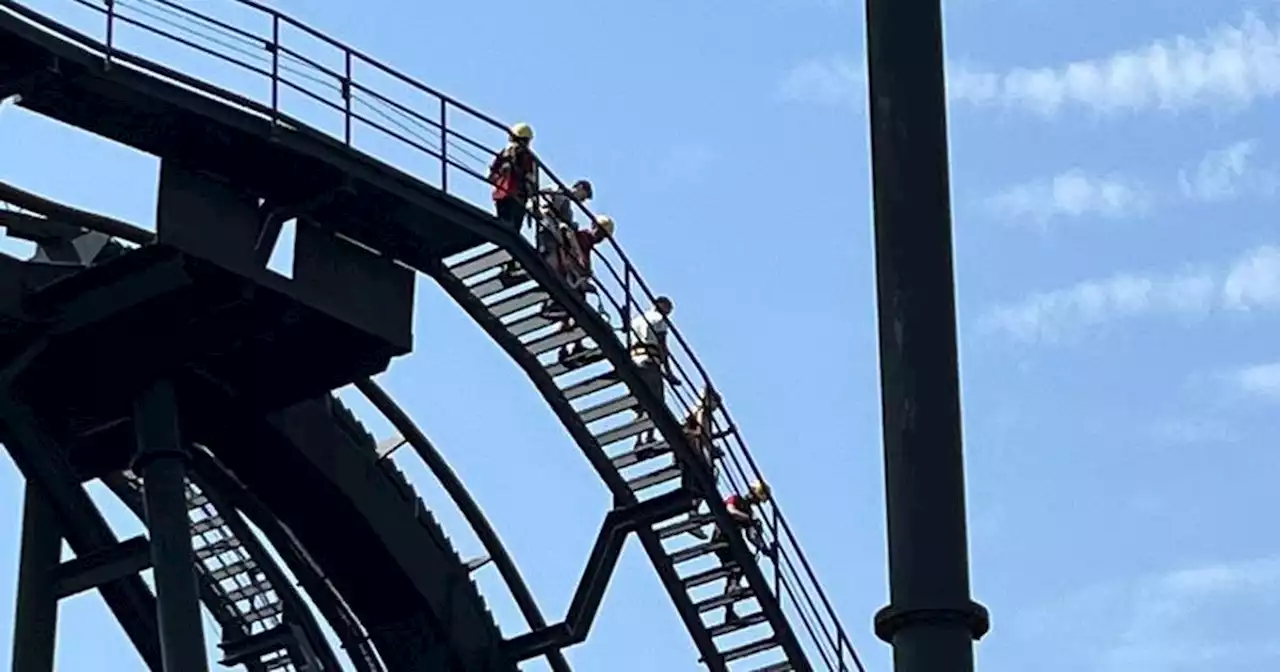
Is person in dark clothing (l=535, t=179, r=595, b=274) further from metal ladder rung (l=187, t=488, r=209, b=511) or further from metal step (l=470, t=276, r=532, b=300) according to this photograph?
metal ladder rung (l=187, t=488, r=209, b=511)

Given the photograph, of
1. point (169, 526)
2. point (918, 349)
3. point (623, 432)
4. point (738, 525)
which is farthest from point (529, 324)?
point (918, 349)

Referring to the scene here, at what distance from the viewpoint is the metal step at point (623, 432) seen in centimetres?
2375

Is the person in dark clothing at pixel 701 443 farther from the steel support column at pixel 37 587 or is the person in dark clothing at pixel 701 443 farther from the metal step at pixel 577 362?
the steel support column at pixel 37 587

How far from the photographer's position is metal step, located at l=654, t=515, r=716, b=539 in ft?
78.8

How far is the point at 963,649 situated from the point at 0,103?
1305 cm

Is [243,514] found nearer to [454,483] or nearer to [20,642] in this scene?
[454,483]

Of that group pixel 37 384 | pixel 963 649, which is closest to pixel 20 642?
pixel 37 384

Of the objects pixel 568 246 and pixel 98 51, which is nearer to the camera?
pixel 98 51

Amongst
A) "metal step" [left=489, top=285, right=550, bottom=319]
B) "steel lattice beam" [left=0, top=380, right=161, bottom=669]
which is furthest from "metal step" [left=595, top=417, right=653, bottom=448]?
"steel lattice beam" [left=0, top=380, right=161, bottom=669]

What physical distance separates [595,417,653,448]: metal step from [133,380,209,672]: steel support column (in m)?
4.16

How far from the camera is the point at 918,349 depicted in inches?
315

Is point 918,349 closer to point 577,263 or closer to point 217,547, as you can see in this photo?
point 577,263

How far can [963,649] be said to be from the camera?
7.94m

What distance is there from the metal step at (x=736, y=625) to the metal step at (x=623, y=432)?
6.92 feet
